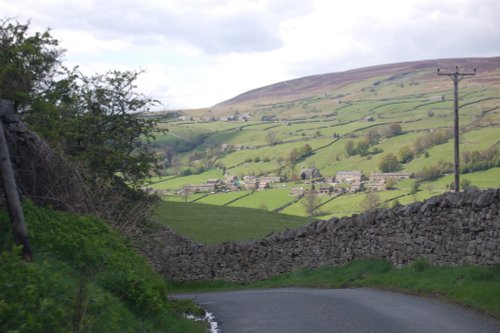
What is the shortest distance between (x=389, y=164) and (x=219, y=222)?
183 ft

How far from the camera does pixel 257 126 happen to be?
178125 millimetres

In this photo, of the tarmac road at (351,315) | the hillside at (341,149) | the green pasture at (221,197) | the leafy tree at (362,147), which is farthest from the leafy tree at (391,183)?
the tarmac road at (351,315)

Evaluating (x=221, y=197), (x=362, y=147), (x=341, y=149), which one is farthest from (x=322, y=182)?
(x=341, y=149)

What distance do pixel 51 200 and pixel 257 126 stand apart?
164 meters

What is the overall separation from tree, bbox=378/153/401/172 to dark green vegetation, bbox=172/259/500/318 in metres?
71.4

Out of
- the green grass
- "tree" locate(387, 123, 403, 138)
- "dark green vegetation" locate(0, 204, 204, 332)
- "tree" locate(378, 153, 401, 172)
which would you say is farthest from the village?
"dark green vegetation" locate(0, 204, 204, 332)

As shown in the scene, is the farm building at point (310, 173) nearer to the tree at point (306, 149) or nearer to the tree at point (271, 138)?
the tree at point (306, 149)

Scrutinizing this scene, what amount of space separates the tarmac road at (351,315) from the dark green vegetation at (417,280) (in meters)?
0.44

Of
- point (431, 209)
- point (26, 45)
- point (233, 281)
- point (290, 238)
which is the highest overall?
point (26, 45)

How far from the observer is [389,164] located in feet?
329

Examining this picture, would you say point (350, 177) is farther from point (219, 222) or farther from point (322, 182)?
point (219, 222)

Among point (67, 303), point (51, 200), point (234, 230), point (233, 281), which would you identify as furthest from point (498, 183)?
point (67, 303)

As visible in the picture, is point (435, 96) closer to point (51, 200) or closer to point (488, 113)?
point (488, 113)

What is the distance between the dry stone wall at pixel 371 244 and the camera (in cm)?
1783
